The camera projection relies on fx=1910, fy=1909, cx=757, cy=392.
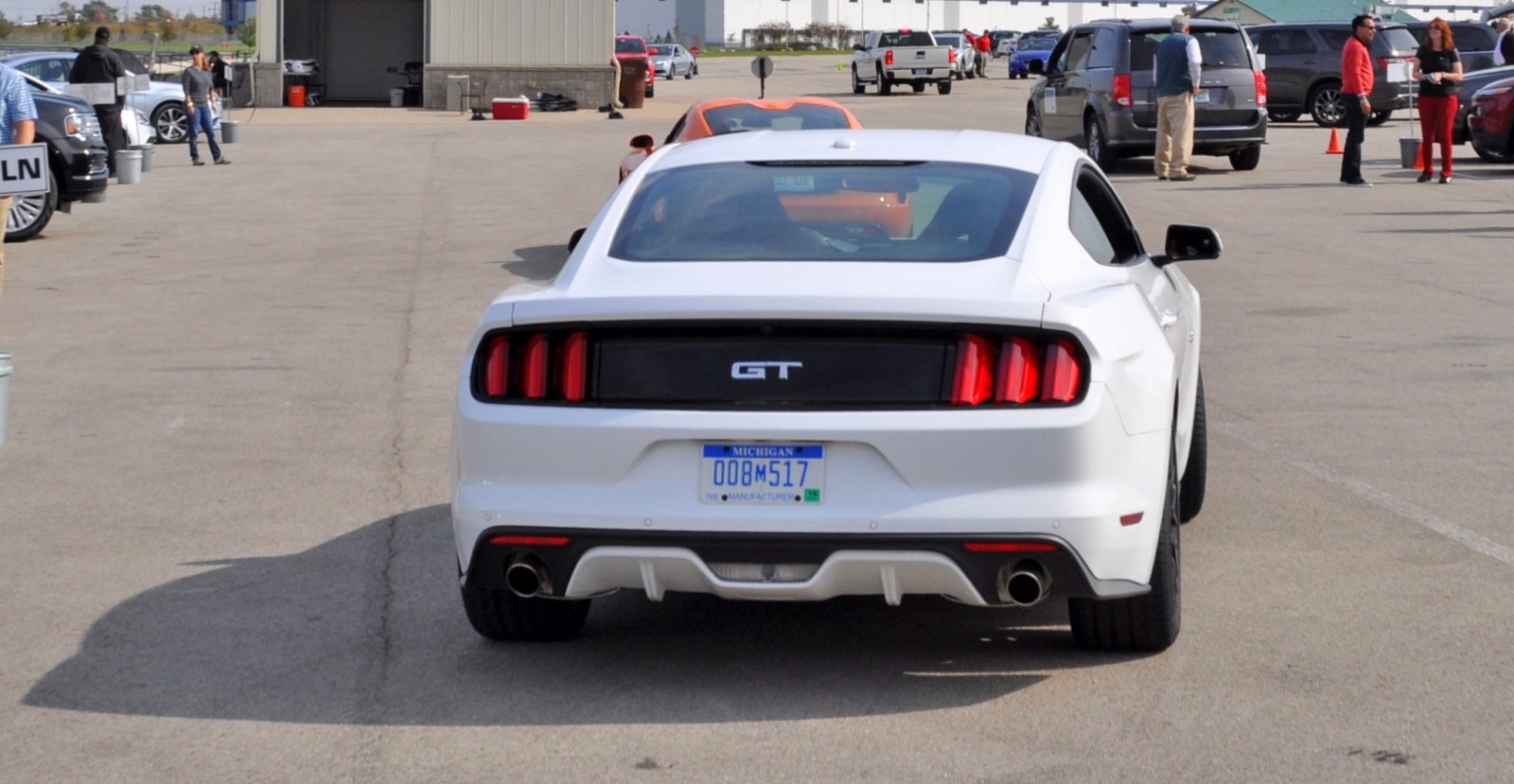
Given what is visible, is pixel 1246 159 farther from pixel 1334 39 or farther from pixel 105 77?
pixel 105 77

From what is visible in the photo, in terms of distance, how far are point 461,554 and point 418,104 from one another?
42927mm

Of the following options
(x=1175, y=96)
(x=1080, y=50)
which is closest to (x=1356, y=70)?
(x=1175, y=96)

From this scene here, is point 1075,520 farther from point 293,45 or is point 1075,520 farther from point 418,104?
point 293,45

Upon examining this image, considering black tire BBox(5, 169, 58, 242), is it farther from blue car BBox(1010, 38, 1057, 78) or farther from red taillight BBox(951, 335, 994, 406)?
blue car BBox(1010, 38, 1057, 78)

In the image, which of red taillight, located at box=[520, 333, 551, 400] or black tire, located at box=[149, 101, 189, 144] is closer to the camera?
red taillight, located at box=[520, 333, 551, 400]

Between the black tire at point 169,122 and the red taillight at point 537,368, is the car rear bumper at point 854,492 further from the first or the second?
the black tire at point 169,122

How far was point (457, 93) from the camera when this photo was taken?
141 ft

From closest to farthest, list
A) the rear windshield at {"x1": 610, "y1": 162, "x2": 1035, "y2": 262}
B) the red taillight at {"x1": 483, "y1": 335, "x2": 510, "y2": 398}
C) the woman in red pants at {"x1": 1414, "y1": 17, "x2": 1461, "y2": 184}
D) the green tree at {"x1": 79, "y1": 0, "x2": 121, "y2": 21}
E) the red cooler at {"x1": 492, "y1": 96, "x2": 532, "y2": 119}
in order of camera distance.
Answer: the red taillight at {"x1": 483, "y1": 335, "x2": 510, "y2": 398}, the rear windshield at {"x1": 610, "y1": 162, "x2": 1035, "y2": 262}, the woman in red pants at {"x1": 1414, "y1": 17, "x2": 1461, "y2": 184}, the red cooler at {"x1": 492, "y1": 96, "x2": 532, "y2": 119}, the green tree at {"x1": 79, "y1": 0, "x2": 121, "y2": 21}

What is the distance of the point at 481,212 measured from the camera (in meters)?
20.0

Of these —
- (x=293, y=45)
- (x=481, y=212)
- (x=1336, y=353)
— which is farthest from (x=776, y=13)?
(x=1336, y=353)

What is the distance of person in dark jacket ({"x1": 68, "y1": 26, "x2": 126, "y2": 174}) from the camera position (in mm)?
25484

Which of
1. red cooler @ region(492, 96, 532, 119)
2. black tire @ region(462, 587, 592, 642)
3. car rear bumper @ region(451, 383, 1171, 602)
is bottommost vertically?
black tire @ region(462, 587, 592, 642)

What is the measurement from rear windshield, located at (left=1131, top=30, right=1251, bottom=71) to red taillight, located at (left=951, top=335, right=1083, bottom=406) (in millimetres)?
Answer: 18580

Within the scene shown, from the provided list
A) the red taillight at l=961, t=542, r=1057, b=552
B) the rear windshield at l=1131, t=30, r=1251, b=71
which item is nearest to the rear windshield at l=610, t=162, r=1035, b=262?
the red taillight at l=961, t=542, r=1057, b=552
